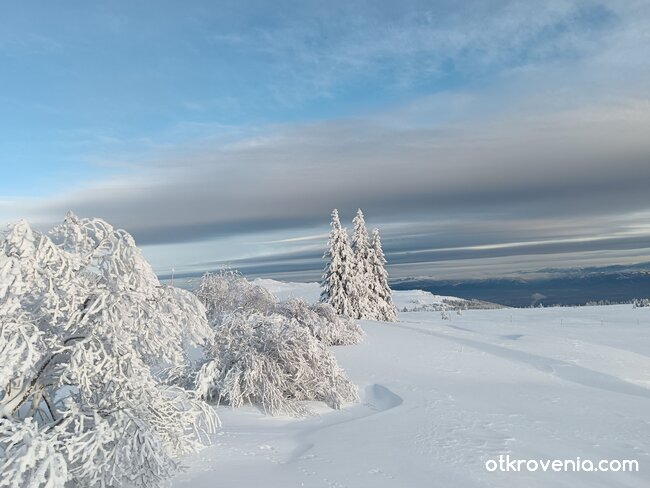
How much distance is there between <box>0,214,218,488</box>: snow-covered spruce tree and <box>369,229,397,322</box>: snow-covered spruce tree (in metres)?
33.5

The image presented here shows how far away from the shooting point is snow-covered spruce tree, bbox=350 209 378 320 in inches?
1526

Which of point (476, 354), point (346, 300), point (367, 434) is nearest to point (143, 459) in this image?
point (367, 434)

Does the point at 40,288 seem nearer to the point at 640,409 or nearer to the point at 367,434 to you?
the point at 367,434

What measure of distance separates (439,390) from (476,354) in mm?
6292

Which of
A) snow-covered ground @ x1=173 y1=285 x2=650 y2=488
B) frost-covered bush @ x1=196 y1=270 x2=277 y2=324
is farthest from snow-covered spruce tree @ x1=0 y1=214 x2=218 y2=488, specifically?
frost-covered bush @ x1=196 y1=270 x2=277 y2=324

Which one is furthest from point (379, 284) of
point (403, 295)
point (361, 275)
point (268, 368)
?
point (403, 295)

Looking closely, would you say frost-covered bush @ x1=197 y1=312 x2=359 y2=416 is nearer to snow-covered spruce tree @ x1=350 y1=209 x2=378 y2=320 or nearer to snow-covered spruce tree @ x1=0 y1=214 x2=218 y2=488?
snow-covered spruce tree @ x1=0 y1=214 x2=218 y2=488

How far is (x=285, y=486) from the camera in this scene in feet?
27.0

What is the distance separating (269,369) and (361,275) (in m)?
25.4

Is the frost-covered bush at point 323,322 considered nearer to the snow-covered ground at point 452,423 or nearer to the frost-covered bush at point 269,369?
the snow-covered ground at point 452,423

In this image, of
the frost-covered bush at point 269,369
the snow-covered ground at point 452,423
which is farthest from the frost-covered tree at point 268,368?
the snow-covered ground at point 452,423

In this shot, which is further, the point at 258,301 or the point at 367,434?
the point at 258,301

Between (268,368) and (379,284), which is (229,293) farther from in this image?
(379,284)

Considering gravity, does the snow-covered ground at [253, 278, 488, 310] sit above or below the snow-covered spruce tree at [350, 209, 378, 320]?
below
